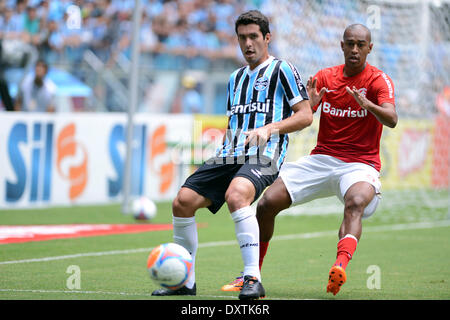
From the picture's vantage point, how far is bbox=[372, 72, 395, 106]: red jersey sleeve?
688 centimetres

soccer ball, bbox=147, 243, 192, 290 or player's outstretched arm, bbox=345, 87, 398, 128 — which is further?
player's outstretched arm, bbox=345, 87, 398, 128

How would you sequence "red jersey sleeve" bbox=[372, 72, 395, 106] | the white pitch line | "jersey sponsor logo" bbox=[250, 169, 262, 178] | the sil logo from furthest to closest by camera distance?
the sil logo, the white pitch line, "red jersey sleeve" bbox=[372, 72, 395, 106], "jersey sponsor logo" bbox=[250, 169, 262, 178]

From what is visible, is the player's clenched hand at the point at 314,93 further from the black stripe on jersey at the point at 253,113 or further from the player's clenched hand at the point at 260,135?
the player's clenched hand at the point at 260,135

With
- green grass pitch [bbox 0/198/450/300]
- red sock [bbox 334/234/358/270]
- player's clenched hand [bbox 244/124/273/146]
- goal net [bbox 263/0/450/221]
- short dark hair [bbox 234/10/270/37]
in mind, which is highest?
goal net [bbox 263/0/450/221]

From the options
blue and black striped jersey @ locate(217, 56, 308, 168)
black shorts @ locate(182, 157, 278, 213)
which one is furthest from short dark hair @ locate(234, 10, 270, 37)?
black shorts @ locate(182, 157, 278, 213)

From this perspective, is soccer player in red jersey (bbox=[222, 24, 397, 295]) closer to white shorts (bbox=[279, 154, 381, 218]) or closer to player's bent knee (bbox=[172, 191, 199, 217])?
white shorts (bbox=[279, 154, 381, 218])

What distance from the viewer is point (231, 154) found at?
6.43 m

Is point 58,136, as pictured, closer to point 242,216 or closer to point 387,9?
point 387,9

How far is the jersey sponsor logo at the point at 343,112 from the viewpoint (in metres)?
7.16

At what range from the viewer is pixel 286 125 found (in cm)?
621

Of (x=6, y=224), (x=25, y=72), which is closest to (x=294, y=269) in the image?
(x=6, y=224)

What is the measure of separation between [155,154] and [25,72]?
315 centimetres

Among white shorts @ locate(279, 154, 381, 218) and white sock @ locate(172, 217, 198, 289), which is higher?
white shorts @ locate(279, 154, 381, 218)

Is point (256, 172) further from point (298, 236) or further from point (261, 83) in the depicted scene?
point (298, 236)
